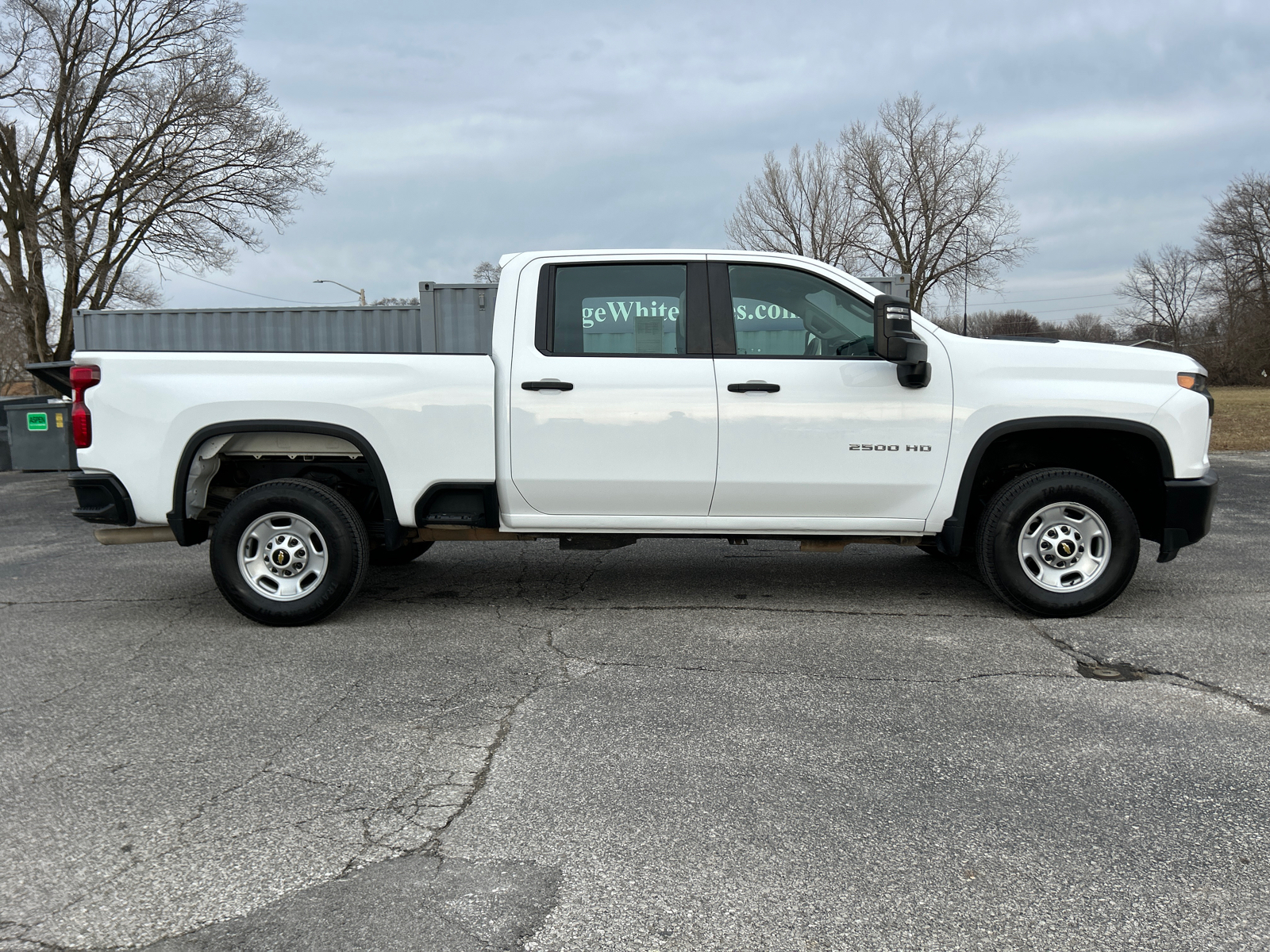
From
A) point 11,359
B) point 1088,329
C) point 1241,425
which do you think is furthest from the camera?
point 1088,329

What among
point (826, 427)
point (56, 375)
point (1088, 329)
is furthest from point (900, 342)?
point (1088, 329)

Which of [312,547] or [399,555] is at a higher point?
[312,547]

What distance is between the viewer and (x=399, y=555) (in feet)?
23.6

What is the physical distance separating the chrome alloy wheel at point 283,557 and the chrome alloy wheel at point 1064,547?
3.91 metres

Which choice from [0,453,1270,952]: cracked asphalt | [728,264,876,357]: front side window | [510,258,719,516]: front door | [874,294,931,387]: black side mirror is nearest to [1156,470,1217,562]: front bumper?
[0,453,1270,952]: cracked asphalt

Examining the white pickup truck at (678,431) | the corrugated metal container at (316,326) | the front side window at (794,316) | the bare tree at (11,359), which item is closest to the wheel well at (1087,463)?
the white pickup truck at (678,431)

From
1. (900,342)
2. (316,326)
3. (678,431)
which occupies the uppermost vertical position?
(316,326)

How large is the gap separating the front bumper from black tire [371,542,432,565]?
4761 mm

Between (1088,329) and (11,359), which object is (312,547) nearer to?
(11,359)

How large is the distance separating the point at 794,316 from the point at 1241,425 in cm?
2115

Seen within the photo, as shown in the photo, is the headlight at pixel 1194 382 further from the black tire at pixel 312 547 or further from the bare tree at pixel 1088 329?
the bare tree at pixel 1088 329

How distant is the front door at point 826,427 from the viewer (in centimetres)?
525

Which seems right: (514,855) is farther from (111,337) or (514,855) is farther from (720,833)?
(111,337)

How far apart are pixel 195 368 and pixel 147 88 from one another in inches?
994
